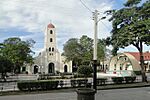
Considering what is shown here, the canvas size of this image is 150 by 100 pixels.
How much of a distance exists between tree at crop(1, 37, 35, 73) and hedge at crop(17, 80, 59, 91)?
3981 cm

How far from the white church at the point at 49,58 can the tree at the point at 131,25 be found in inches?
2235

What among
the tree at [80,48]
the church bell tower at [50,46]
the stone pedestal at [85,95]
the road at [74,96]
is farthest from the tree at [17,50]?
the stone pedestal at [85,95]

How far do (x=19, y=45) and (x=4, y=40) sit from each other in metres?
5.93

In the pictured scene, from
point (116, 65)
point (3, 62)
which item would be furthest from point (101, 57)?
point (3, 62)

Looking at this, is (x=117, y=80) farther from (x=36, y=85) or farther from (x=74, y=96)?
(x=74, y=96)

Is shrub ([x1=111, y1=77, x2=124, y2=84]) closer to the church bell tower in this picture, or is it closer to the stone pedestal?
the stone pedestal

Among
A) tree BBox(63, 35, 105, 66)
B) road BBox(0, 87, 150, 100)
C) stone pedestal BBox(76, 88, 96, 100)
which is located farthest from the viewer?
tree BBox(63, 35, 105, 66)

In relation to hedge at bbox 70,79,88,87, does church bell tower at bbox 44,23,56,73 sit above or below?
above

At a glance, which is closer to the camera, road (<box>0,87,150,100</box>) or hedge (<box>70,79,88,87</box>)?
road (<box>0,87,150,100</box>)

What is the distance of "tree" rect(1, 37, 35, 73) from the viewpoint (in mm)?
69375

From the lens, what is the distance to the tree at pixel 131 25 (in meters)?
36.5

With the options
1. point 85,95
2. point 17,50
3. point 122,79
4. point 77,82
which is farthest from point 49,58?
point 85,95

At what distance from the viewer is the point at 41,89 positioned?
29297 mm

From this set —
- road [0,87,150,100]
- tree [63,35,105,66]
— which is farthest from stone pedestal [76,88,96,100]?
tree [63,35,105,66]
